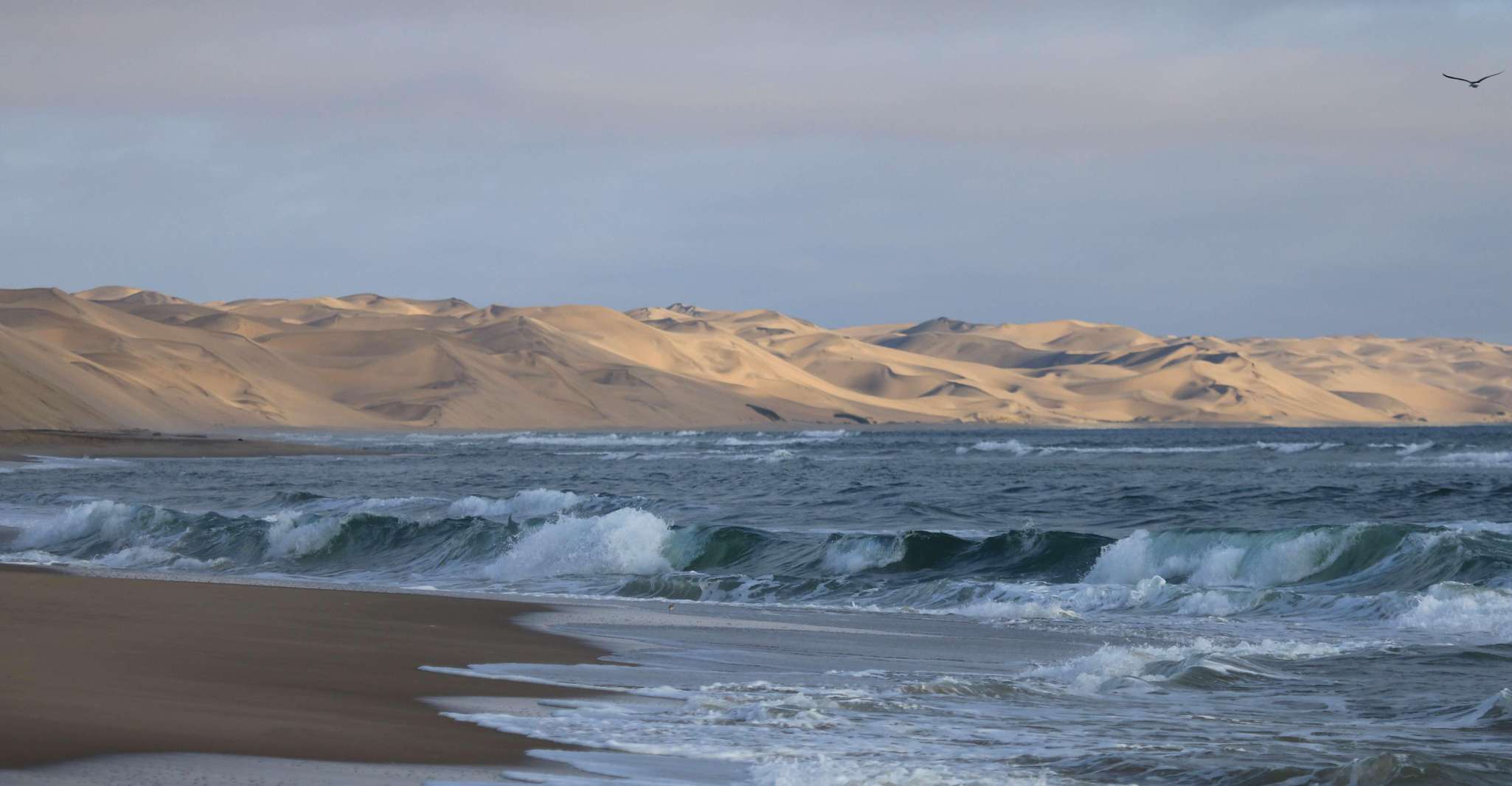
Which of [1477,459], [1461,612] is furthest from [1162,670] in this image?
[1477,459]

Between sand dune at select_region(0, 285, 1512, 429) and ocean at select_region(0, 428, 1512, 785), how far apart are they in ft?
114

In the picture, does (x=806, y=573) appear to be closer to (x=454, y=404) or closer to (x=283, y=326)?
(x=454, y=404)

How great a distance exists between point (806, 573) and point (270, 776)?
11.5 meters

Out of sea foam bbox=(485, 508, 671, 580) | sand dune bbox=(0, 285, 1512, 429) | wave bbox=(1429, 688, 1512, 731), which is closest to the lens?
wave bbox=(1429, 688, 1512, 731)

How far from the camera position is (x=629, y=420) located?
12212 centimetres

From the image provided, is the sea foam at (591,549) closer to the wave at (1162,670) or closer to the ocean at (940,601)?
the ocean at (940,601)

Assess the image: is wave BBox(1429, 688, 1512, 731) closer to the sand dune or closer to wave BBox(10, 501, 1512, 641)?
wave BBox(10, 501, 1512, 641)

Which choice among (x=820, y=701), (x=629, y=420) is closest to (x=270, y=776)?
(x=820, y=701)

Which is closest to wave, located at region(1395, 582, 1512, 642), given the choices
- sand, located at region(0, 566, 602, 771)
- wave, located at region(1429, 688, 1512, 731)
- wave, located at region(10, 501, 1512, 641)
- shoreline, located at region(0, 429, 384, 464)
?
wave, located at region(10, 501, 1512, 641)

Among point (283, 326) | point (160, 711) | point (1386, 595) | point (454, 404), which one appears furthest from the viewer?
point (283, 326)

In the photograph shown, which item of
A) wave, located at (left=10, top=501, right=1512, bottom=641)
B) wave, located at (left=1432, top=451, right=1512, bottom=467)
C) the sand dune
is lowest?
wave, located at (left=10, top=501, right=1512, bottom=641)

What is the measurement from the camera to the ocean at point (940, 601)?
7.27 metres

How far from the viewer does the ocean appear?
7.27 m

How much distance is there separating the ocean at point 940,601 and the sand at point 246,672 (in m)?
0.48
